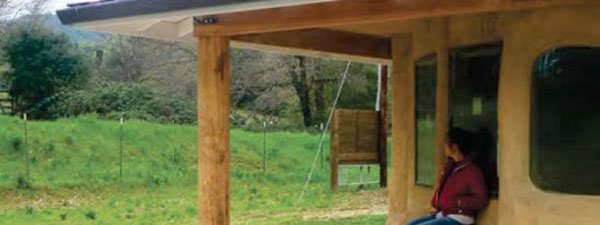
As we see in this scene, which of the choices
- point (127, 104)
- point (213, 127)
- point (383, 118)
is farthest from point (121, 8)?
point (127, 104)

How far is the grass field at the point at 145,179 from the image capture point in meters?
13.9

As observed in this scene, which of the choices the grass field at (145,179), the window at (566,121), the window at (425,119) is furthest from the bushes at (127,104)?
the window at (566,121)

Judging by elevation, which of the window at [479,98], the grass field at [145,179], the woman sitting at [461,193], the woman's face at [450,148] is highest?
the window at [479,98]

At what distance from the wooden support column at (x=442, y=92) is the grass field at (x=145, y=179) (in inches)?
172

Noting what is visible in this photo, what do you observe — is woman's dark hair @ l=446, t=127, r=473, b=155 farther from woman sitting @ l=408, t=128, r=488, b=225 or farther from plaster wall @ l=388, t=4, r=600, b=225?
plaster wall @ l=388, t=4, r=600, b=225

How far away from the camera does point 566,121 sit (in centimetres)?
660

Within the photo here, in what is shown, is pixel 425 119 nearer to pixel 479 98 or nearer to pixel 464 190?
pixel 479 98

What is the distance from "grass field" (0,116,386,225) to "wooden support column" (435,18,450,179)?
14.4 feet

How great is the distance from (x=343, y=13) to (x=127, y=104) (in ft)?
73.9

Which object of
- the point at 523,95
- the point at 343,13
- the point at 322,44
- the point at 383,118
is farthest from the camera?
the point at 383,118

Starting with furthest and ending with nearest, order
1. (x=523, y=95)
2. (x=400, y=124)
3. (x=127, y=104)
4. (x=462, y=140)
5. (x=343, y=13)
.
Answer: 1. (x=127, y=104)
2. (x=400, y=124)
3. (x=462, y=140)
4. (x=523, y=95)
5. (x=343, y=13)

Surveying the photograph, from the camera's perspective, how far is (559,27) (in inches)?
260

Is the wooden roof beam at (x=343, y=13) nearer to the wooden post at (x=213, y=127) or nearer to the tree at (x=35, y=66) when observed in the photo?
the wooden post at (x=213, y=127)

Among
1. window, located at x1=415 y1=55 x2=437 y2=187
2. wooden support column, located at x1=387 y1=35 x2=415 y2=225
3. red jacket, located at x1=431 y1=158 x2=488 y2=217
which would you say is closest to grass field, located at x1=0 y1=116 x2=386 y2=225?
wooden support column, located at x1=387 y1=35 x2=415 y2=225
